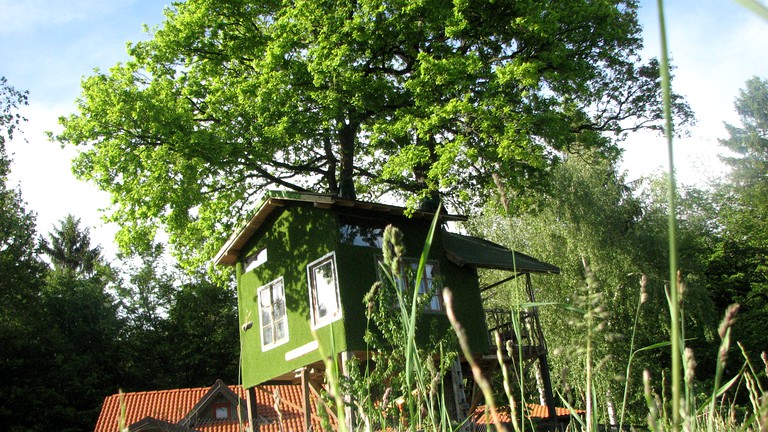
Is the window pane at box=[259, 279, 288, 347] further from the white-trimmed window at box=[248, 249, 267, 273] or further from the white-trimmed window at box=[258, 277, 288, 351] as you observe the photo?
the white-trimmed window at box=[248, 249, 267, 273]

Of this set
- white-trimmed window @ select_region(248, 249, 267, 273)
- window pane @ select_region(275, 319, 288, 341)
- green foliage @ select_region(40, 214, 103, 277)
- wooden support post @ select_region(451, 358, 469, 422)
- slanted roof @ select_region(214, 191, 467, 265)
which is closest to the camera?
slanted roof @ select_region(214, 191, 467, 265)

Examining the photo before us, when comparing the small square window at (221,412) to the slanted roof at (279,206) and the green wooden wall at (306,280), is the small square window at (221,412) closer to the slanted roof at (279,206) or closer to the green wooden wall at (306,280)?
the green wooden wall at (306,280)

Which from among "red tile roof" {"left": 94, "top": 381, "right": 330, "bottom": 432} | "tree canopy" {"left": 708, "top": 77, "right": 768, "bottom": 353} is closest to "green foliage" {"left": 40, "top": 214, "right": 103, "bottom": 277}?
"red tile roof" {"left": 94, "top": 381, "right": 330, "bottom": 432}

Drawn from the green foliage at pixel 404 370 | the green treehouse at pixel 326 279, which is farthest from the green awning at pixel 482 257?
the green foliage at pixel 404 370

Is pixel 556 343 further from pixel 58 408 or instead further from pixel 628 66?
pixel 58 408

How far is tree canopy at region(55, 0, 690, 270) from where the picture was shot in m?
15.3

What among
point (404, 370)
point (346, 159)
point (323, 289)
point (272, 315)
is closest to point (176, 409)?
point (272, 315)

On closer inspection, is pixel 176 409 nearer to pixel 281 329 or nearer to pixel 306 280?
pixel 281 329

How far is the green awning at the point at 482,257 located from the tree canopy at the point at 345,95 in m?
1.52

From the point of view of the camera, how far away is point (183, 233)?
17391mm

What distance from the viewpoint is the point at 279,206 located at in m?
16.0

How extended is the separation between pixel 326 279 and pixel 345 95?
4337mm

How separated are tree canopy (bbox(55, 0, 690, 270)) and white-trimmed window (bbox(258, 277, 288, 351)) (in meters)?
2.29

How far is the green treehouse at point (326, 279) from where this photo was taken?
1423cm
